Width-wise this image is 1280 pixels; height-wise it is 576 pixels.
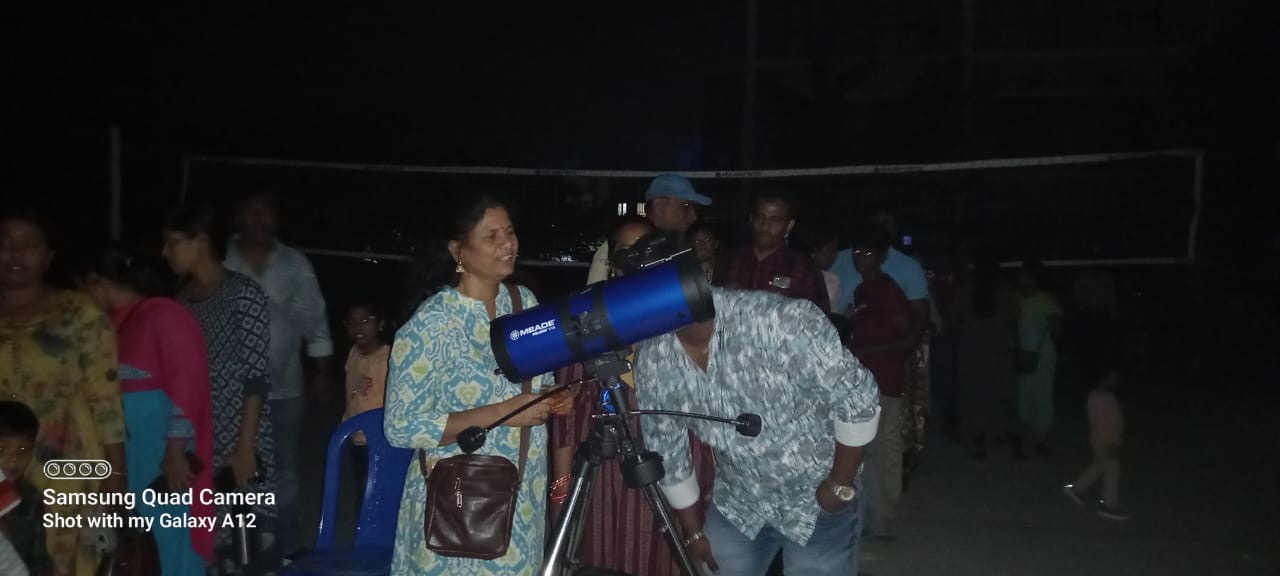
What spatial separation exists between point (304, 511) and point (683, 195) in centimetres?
285

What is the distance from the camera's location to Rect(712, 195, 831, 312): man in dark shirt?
4637 millimetres

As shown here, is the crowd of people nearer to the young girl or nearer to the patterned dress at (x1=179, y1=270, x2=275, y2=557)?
the patterned dress at (x1=179, y1=270, x2=275, y2=557)

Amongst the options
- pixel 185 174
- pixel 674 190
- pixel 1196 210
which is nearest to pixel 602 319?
pixel 674 190

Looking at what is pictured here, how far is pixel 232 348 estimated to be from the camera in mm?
4336

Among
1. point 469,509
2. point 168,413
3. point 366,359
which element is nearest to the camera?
point 469,509

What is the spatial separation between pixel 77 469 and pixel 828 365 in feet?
7.56

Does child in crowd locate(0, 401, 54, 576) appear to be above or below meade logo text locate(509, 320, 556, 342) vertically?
below

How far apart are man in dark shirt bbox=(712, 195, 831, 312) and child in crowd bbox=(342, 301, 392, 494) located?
1.46 m

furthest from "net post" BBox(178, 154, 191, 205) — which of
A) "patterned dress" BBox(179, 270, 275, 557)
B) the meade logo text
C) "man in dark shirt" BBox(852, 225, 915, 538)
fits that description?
the meade logo text

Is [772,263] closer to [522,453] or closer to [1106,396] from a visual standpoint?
[522,453]

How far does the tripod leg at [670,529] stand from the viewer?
9.59 feet

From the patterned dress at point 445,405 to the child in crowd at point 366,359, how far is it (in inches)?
71.8

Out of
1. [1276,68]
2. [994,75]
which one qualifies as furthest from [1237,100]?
[994,75]

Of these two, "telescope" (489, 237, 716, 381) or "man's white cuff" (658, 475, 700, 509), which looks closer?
"telescope" (489, 237, 716, 381)
